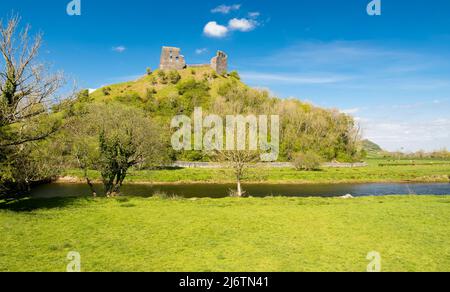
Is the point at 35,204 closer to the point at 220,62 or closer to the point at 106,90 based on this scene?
the point at 106,90

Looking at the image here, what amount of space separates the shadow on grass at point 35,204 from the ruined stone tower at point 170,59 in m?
131

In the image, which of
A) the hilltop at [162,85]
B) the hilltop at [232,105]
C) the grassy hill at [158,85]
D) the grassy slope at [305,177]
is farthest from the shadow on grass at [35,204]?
the grassy hill at [158,85]

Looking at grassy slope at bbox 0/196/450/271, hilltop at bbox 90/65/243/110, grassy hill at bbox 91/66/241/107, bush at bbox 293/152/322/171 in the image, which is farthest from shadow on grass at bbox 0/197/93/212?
grassy hill at bbox 91/66/241/107

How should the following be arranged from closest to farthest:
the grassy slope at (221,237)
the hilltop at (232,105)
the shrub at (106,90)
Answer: the grassy slope at (221,237) < the hilltop at (232,105) < the shrub at (106,90)

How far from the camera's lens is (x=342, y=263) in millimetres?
11828

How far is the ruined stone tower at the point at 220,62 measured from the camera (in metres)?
149

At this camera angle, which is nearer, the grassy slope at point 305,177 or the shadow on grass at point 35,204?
the shadow on grass at point 35,204

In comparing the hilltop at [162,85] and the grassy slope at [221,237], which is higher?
the hilltop at [162,85]

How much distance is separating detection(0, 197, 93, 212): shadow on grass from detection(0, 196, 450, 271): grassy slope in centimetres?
10

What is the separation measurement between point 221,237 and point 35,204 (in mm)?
15893

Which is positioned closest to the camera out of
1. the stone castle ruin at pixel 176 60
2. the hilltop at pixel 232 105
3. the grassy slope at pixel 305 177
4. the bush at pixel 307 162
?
the grassy slope at pixel 305 177

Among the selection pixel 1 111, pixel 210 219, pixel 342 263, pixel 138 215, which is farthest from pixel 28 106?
pixel 342 263

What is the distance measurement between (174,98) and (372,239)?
379 ft

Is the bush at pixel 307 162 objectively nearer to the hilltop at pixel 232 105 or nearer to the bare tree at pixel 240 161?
the hilltop at pixel 232 105
